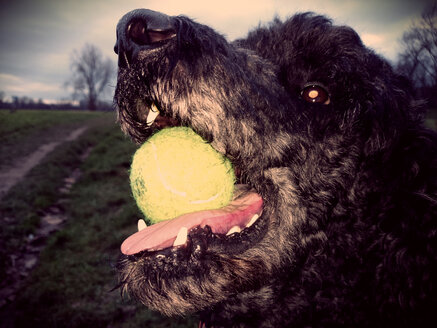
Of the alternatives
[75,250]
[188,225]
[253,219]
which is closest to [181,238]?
[188,225]

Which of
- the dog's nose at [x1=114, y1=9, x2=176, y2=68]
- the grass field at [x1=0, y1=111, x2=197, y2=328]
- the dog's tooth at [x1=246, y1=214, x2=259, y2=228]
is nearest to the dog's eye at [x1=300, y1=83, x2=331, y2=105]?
the dog's tooth at [x1=246, y1=214, x2=259, y2=228]

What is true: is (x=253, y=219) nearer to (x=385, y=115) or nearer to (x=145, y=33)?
(x=385, y=115)

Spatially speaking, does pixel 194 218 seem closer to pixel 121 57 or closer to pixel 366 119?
pixel 121 57

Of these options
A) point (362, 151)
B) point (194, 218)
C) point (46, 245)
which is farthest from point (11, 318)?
point (362, 151)

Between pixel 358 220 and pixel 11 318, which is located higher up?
pixel 358 220

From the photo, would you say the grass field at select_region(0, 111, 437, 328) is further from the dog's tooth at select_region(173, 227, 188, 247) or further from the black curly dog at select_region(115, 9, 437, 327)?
the black curly dog at select_region(115, 9, 437, 327)

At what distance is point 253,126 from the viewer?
193 centimetres

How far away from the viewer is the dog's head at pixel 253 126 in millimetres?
1679

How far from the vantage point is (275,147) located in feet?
6.57

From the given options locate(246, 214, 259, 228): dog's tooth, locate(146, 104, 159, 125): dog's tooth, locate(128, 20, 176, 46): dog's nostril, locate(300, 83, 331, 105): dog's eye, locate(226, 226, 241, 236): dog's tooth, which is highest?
locate(128, 20, 176, 46): dog's nostril

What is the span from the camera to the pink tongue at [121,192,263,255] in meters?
1.84

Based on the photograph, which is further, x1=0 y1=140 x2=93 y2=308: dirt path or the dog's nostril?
x1=0 y1=140 x2=93 y2=308: dirt path

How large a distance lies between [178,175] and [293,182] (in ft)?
2.55

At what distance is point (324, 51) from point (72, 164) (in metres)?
13.1
